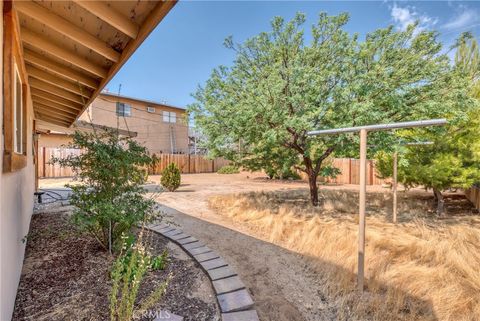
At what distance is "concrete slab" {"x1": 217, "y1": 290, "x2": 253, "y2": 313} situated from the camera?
2121 mm

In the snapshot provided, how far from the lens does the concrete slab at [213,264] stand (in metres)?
2.77

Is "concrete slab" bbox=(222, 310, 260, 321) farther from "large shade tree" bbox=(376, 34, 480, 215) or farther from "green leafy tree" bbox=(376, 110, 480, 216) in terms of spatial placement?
"green leafy tree" bbox=(376, 110, 480, 216)

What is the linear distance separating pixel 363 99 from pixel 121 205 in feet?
16.0

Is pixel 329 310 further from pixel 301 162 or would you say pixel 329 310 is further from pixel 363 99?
pixel 301 162

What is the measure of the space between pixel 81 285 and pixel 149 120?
18641 millimetres

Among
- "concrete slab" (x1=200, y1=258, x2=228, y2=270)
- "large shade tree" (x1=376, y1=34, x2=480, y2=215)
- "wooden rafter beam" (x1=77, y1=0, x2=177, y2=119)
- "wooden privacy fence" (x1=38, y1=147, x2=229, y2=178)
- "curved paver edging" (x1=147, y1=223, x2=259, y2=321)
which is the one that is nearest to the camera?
"wooden rafter beam" (x1=77, y1=0, x2=177, y2=119)

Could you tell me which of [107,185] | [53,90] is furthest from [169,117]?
[107,185]

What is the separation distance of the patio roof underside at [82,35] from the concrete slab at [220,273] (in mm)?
2399

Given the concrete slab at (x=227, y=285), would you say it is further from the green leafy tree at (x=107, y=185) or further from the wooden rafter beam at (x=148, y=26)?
the wooden rafter beam at (x=148, y=26)

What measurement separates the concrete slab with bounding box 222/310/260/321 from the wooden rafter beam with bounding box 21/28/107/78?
3.13 m

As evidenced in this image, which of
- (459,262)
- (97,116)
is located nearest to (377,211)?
(459,262)

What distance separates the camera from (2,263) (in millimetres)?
1579

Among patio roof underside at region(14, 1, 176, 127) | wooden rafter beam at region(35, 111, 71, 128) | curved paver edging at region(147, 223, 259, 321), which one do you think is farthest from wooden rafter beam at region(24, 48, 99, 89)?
wooden rafter beam at region(35, 111, 71, 128)

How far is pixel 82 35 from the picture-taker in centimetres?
225
